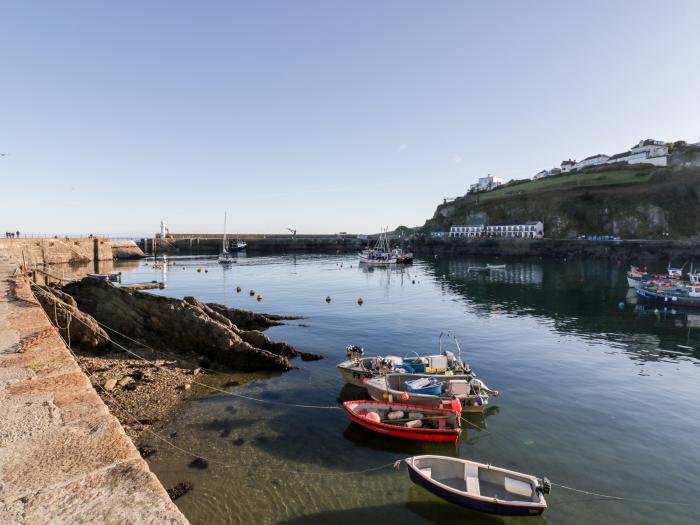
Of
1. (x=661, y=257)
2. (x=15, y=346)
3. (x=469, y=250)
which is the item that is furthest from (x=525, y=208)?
(x=15, y=346)

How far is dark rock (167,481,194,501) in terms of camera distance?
12633 millimetres

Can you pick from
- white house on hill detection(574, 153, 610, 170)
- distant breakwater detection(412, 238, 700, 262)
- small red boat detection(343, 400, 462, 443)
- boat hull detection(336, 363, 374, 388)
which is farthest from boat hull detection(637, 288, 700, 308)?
white house on hill detection(574, 153, 610, 170)

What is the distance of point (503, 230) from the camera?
149m

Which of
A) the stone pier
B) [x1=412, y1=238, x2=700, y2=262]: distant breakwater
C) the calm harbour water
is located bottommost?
the calm harbour water

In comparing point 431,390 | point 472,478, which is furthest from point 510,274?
point 472,478

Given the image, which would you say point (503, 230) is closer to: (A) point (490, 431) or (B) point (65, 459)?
(A) point (490, 431)

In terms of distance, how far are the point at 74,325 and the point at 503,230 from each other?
486ft

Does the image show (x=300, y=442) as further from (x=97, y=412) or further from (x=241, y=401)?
(x=97, y=412)

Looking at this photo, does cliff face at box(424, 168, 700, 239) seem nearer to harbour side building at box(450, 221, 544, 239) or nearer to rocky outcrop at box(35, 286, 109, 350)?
harbour side building at box(450, 221, 544, 239)

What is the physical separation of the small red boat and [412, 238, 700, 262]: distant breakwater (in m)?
115

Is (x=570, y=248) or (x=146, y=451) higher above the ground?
(x=570, y=248)

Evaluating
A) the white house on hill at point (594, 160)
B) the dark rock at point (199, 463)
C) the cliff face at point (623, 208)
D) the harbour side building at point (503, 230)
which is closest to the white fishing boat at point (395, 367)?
the dark rock at point (199, 463)

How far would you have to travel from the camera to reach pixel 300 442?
1623 centimetres

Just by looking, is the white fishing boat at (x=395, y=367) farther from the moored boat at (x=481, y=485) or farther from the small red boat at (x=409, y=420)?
the moored boat at (x=481, y=485)
